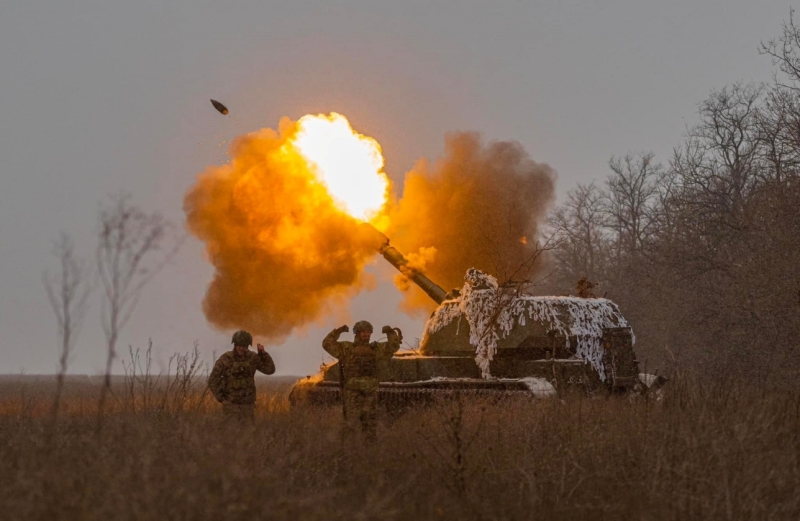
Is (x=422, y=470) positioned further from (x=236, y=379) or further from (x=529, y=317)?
(x=529, y=317)

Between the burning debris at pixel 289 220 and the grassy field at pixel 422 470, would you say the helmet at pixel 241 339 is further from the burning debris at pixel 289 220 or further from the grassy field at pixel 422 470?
the burning debris at pixel 289 220

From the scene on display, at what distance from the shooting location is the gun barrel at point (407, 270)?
1522cm

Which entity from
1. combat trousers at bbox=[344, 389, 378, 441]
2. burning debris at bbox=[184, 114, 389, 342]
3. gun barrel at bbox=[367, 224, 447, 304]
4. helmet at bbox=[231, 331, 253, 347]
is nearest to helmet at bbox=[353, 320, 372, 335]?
combat trousers at bbox=[344, 389, 378, 441]

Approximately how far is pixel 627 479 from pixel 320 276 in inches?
452

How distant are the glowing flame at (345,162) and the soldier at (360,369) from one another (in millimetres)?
6819

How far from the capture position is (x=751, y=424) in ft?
28.3

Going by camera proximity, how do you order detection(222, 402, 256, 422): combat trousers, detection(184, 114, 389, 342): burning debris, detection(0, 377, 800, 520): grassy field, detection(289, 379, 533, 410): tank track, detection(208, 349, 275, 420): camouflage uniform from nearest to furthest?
detection(0, 377, 800, 520): grassy field, detection(222, 402, 256, 422): combat trousers, detection(208, 349, 275, 420): camouflage uniform, detection(289, 379, 533, 410): tank track, detection(184, 114, 389, 342): burning debris

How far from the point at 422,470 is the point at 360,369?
9.92ft

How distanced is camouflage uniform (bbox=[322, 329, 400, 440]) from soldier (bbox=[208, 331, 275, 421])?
35.5 inches

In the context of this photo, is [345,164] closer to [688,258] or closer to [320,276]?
[320,276]

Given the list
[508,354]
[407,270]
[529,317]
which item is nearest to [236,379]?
[508,354]

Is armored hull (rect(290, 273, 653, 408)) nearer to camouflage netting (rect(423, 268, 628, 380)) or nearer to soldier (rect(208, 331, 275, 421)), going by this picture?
camouflage netting (rect(423, 268, 628, 380))

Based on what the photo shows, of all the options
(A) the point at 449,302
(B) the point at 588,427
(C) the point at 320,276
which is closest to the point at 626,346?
(A) the point at 449,302

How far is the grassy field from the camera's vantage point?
5.39 m
